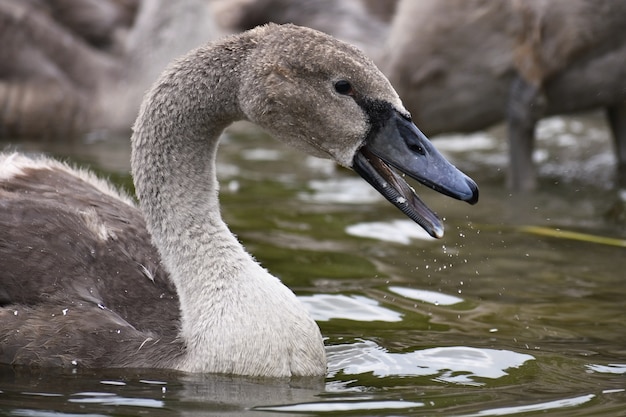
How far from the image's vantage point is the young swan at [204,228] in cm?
604

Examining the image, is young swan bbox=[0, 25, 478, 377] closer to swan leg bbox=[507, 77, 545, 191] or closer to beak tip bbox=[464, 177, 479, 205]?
beak tip bbox=[464, 177, 479, 205]

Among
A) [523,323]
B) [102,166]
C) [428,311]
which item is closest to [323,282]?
[428,311]

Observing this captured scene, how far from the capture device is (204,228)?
21.0 feet

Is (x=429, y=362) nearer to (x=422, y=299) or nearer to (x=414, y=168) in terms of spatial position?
(x=414, y=168)

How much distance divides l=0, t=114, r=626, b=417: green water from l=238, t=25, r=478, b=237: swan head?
0.83m

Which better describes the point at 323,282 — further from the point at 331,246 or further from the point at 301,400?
the point at 301,400

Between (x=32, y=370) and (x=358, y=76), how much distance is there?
2.01 meters

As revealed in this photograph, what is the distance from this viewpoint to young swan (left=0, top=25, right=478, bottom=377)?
19.8ft

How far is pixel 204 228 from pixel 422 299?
1793 millimetres

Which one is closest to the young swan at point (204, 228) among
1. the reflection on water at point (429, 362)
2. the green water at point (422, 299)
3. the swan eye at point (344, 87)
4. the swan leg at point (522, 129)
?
the swan eye at point (344, 87)

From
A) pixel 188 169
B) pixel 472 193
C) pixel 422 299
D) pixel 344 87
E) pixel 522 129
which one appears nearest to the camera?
pixel 472 193

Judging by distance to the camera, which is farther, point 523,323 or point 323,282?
point 323,282

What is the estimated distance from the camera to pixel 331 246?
8922 mm

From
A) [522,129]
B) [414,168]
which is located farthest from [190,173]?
[522,129]
